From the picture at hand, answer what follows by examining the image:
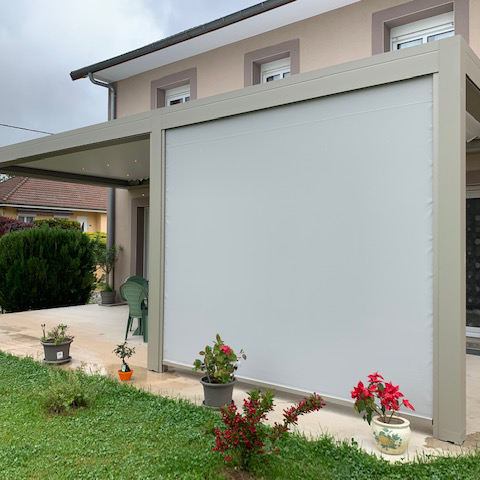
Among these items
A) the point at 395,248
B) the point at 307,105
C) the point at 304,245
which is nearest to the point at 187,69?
the point at 307,105

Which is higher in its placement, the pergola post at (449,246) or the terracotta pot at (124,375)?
the pergola post at (449,246)

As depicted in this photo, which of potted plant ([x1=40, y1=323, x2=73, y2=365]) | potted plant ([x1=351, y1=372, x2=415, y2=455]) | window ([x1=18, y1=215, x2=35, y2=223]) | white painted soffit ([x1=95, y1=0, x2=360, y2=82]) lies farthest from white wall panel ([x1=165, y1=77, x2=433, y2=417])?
window ([x1=18, y1=215, x2=35, y2=223])

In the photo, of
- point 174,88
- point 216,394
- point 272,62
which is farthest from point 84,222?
point 216,394

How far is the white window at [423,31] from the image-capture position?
6848mm

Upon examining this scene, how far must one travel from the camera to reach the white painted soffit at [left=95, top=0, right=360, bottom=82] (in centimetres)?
753

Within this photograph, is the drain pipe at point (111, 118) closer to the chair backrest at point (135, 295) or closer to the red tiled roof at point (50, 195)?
the chair backrest at point (135, 295)

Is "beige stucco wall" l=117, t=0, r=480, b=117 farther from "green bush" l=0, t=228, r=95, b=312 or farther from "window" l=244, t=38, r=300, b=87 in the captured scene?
"green bush" l=0, t=228, r=95, b=312

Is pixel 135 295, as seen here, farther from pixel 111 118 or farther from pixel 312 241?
pixel 111 118

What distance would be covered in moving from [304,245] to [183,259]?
5.05ft

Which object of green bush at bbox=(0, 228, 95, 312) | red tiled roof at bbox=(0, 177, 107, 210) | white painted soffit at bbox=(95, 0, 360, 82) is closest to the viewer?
white painted soffit at bbox=(95, 0, 360, 82)

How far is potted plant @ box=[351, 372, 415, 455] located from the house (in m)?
0.41

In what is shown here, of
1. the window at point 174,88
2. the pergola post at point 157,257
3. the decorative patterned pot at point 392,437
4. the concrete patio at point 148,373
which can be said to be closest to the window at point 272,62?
the window at point 174,88

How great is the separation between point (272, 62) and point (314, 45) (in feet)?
3.26

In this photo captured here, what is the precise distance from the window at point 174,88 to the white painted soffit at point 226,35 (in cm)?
32
